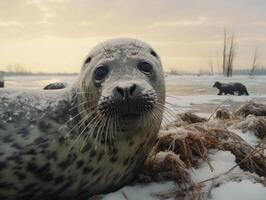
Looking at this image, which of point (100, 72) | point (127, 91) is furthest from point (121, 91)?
point (100, 72)

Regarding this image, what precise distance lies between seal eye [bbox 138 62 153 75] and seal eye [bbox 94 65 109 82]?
0.20 meters

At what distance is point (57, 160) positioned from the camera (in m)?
2.43

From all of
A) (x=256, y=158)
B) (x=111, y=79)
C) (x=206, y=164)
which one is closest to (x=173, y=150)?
(x=206, y=164)

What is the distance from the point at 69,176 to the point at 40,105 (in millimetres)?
492

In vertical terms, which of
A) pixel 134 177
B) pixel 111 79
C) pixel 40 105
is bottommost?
pixel 134 177

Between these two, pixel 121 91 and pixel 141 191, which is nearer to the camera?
pixel 121 91

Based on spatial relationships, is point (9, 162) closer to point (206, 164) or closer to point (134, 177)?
point (134, 177)

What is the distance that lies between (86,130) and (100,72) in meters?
0.35

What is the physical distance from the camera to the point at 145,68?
2.64 metres

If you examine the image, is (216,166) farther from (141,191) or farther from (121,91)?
(121,91)

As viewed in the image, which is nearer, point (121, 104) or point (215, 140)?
point (121, 104)

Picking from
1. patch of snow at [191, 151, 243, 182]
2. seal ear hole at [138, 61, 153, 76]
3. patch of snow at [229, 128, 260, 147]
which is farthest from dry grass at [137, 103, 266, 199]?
seal ear hole at [138, 61, 153, 76]

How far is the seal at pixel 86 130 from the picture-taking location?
2340 millimetres

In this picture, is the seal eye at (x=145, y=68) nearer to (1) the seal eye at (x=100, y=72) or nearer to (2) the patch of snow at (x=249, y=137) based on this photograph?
(1) the seal eye at (x=100, y=72)
